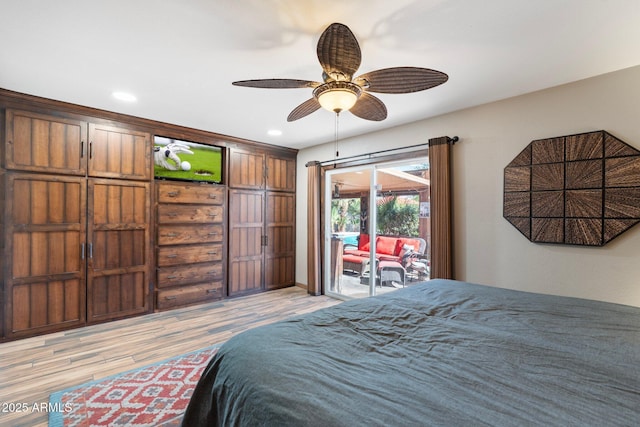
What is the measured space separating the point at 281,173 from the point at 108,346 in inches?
130

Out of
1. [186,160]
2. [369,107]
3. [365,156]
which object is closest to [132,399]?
[369,107]

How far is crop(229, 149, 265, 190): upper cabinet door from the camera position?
4465 mm

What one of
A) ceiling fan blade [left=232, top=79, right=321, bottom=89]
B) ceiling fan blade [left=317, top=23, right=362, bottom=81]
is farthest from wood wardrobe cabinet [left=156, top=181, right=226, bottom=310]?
ceiling fan blade [left=317, top=23, right=362, bottom=81]

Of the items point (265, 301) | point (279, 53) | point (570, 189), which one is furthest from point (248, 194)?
point (570, 189)

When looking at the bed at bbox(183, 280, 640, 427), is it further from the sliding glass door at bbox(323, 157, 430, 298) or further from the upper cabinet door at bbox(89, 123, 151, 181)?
the upper cabinet door at bbox(89, 123, 151, 181)

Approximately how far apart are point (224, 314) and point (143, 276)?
1.11 meters

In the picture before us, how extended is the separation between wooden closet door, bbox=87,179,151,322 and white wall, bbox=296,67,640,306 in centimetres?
344

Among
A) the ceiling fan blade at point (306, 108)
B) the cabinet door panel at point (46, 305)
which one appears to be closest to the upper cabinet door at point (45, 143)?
the cabinet door panel at point (46, 305)

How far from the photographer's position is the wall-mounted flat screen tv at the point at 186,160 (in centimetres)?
384

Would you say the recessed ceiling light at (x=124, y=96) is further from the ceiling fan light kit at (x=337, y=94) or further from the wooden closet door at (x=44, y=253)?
the ceiling fan light kit at (x=337, y=94)

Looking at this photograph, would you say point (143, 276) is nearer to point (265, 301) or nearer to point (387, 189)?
point (265, 301)

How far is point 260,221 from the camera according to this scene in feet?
15.8

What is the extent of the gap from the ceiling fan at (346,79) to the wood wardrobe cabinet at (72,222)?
2.54m

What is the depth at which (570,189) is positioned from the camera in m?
2.46
